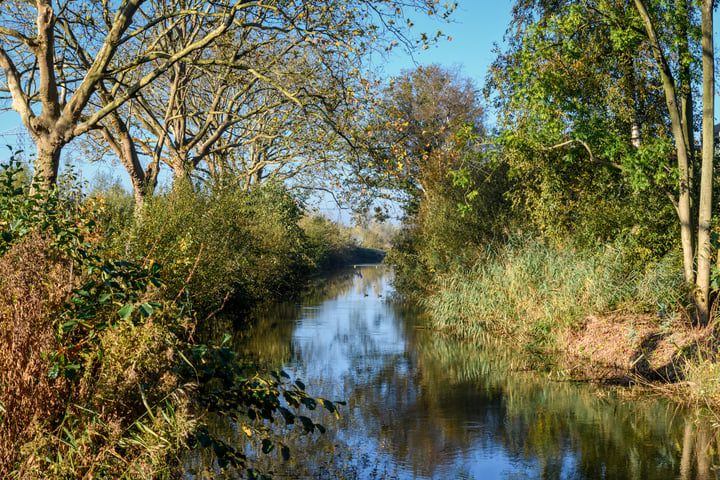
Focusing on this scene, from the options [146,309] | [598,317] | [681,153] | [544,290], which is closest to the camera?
[146,309]

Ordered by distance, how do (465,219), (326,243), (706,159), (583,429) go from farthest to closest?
(326,243), (465,219), (706,159), (583,429)

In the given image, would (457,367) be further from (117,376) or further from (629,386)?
(117,376)

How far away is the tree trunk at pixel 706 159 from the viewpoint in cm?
1217

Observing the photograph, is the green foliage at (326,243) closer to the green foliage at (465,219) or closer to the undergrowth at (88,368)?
the green foliage at (465,219)

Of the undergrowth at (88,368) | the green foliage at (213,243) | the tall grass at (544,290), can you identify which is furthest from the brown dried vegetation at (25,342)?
the tall grass at (544,290)

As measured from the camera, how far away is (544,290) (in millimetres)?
14219

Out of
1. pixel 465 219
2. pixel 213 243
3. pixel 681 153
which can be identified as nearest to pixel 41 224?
pixel 213 243

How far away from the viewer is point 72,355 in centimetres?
502

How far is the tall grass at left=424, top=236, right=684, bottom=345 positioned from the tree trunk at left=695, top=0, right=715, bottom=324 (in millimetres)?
424

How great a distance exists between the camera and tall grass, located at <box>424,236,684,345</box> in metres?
12.7

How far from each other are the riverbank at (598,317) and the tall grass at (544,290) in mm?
23

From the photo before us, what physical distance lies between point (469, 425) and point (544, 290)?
6017mm

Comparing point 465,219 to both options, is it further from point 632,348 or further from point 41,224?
point 41,224

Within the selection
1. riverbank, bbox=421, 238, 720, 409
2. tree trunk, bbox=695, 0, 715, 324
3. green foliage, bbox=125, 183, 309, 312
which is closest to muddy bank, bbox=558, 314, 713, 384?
riverbank, bbox=421, 238, 720, 409
